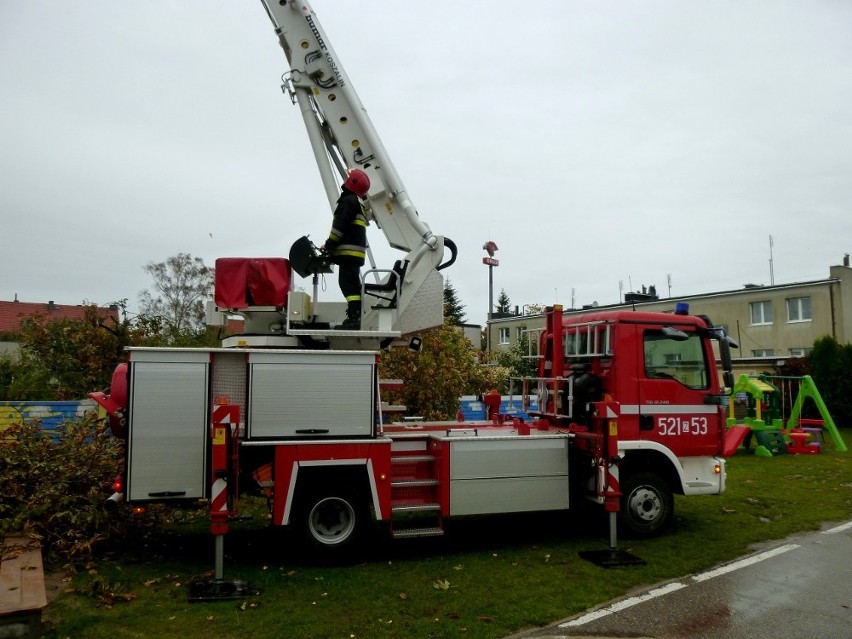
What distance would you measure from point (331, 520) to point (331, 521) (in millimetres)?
10

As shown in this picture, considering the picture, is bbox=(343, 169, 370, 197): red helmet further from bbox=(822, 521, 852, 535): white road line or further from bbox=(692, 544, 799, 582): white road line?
bbox=(822, 521, 852, 535): white road line

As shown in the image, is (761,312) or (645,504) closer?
(645,504)

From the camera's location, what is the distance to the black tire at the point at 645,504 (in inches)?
326

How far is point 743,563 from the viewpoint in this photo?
24.5ft

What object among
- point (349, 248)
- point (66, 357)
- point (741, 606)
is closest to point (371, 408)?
point (349, 248)

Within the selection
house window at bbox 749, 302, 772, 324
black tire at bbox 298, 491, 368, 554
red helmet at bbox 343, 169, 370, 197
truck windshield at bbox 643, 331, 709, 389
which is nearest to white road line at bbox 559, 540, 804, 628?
truck windshield at bbox 643, 331, 709, 389

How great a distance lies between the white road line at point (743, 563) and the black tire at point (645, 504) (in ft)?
3.41

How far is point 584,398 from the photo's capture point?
27.8 feet

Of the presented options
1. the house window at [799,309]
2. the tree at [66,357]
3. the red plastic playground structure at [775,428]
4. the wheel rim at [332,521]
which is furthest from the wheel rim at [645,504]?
the house window at [799,309]

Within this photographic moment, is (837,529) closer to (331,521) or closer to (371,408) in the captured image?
(371,408)

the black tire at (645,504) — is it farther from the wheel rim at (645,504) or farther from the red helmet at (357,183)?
the red helmet at (357,183)

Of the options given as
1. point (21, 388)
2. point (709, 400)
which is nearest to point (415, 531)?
point (709, 400)

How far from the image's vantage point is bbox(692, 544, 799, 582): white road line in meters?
6.97

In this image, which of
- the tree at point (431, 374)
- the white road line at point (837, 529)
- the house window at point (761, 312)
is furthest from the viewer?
the house window at point (761, 312)
